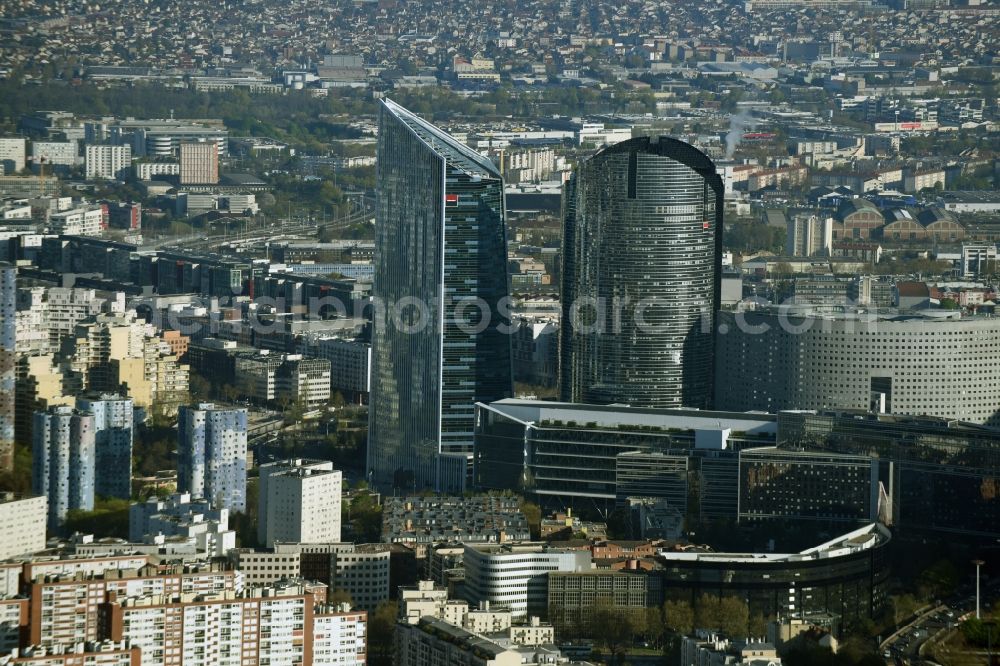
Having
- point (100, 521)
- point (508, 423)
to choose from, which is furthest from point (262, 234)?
point (100, 521)

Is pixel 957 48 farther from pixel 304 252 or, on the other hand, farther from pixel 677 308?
pixel 677 308

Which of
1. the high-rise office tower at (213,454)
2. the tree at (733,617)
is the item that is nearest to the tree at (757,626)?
Answer: the tree at (733,617)

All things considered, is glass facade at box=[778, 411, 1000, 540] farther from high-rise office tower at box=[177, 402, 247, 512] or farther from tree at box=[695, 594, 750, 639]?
high-rise office tower at box=[177, 402, 247, 512]

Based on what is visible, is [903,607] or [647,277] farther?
[647,277]

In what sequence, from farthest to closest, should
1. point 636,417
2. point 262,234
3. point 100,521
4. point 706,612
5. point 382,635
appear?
point 262,234 → point 636,417 → point 100,521 → point 706,612 → point 382,635

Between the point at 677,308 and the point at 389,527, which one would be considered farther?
the point at 677,308

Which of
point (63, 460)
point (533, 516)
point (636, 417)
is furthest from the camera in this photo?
point (636, 417)

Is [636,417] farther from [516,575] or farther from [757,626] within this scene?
[757,626]

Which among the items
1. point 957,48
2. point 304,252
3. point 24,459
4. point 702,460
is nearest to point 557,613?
point 702,460
